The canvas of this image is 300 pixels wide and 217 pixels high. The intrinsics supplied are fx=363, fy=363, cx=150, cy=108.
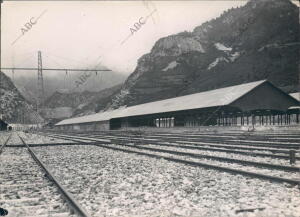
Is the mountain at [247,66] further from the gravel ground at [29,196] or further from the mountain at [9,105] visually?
the gravel ground at [29,196]

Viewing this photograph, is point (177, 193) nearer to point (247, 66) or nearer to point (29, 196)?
point (29, 196)

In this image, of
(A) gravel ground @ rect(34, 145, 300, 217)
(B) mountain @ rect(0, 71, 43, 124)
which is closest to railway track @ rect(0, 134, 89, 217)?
(A) gravel ground @ rect(34, 145, 300, 217)

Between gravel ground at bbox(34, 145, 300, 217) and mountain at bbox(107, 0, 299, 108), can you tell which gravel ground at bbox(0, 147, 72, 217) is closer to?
gravel ground at bbox(34, 145, 300, 217)

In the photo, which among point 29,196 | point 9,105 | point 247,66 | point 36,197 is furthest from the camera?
point 9,105

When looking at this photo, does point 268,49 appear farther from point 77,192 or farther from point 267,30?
point 77,192

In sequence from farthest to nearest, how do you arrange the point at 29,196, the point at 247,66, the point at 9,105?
the point at 9,105 → the point at 247,66 → the point at 29,196

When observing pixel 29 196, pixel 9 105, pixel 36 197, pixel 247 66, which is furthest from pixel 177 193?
pixel 9 105
